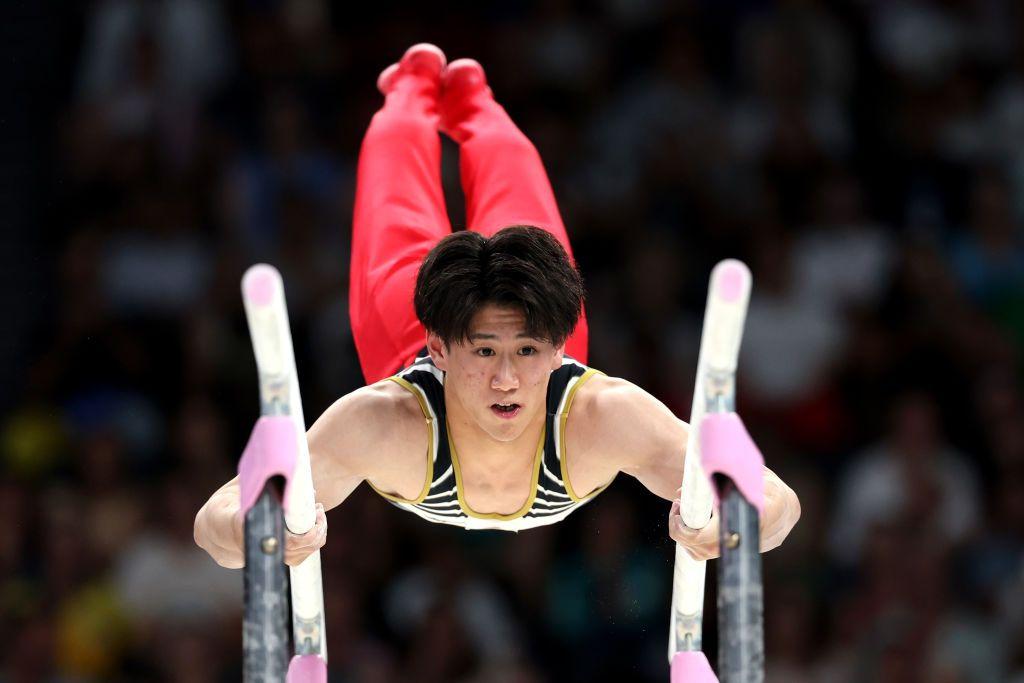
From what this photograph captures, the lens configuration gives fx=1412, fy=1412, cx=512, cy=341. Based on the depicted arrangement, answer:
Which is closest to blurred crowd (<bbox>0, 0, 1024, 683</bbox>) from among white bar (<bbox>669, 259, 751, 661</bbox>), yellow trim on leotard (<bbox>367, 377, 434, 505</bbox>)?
yellow trim on leotard (<bbox>367, 377, 434, 505</bbox>)

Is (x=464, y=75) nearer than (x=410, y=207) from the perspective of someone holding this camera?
No

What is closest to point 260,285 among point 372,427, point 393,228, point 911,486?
point 372,427

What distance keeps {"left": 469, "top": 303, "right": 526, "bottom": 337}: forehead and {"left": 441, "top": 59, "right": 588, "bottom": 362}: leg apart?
641mm

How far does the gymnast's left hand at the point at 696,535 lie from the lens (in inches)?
93.8

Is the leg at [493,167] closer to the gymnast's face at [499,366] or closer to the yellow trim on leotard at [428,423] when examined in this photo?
the yellow trim on leotard at [428,423]

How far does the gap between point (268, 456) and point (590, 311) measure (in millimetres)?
3195

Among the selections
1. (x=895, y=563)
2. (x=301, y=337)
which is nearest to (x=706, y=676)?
(x=895, y=563)

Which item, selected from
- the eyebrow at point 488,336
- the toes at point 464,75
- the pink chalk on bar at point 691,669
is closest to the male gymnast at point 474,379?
the eyebrow at point 488,336

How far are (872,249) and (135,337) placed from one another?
2759 millimetres

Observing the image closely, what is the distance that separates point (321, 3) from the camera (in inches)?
232

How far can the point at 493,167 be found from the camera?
3551mm

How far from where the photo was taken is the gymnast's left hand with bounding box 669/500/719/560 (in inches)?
93.8

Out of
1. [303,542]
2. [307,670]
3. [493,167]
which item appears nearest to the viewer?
[303,542]

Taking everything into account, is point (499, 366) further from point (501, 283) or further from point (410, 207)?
point (410, 207)
